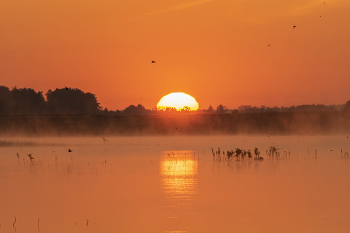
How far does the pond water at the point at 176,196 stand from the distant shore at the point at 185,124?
4943cm

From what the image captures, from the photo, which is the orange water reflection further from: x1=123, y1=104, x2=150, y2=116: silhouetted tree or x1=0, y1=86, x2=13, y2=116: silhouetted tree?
x1=123, y1=104, x2=150, y2=116: silhouetted tree

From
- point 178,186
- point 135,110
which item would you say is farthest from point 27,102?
point 178,186

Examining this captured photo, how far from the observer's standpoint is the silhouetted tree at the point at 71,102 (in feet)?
438

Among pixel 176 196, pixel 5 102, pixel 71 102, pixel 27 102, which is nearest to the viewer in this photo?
pixel 176 196

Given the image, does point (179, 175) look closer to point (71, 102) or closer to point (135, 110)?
point (71, 102)

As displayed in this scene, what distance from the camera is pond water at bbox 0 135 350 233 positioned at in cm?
1405

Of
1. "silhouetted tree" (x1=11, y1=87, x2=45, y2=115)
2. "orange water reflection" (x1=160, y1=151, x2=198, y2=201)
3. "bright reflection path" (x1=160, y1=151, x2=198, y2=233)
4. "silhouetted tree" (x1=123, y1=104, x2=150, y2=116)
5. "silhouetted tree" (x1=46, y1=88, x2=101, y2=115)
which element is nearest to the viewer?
"bright reflection path" (x1=160, y1=151, x2=198, y2=233)

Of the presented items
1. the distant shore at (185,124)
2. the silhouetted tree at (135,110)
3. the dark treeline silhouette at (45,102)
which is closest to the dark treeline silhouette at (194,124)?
the distant shore at (185,124)

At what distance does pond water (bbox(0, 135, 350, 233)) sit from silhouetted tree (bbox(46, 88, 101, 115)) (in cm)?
10563

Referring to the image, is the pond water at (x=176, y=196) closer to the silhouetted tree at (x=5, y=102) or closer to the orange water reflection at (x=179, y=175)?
the orange water reflection at (x=179, y=175)

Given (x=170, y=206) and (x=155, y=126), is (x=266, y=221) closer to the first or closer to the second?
(x=170, y=206)

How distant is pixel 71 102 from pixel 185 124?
63.3 m

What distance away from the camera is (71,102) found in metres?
138

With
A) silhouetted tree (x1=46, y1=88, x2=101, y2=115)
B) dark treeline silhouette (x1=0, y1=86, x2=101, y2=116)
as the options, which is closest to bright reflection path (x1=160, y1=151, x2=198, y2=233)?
dark treeline silhouette (x1=0, y1=86, x2=101, y2=116)
